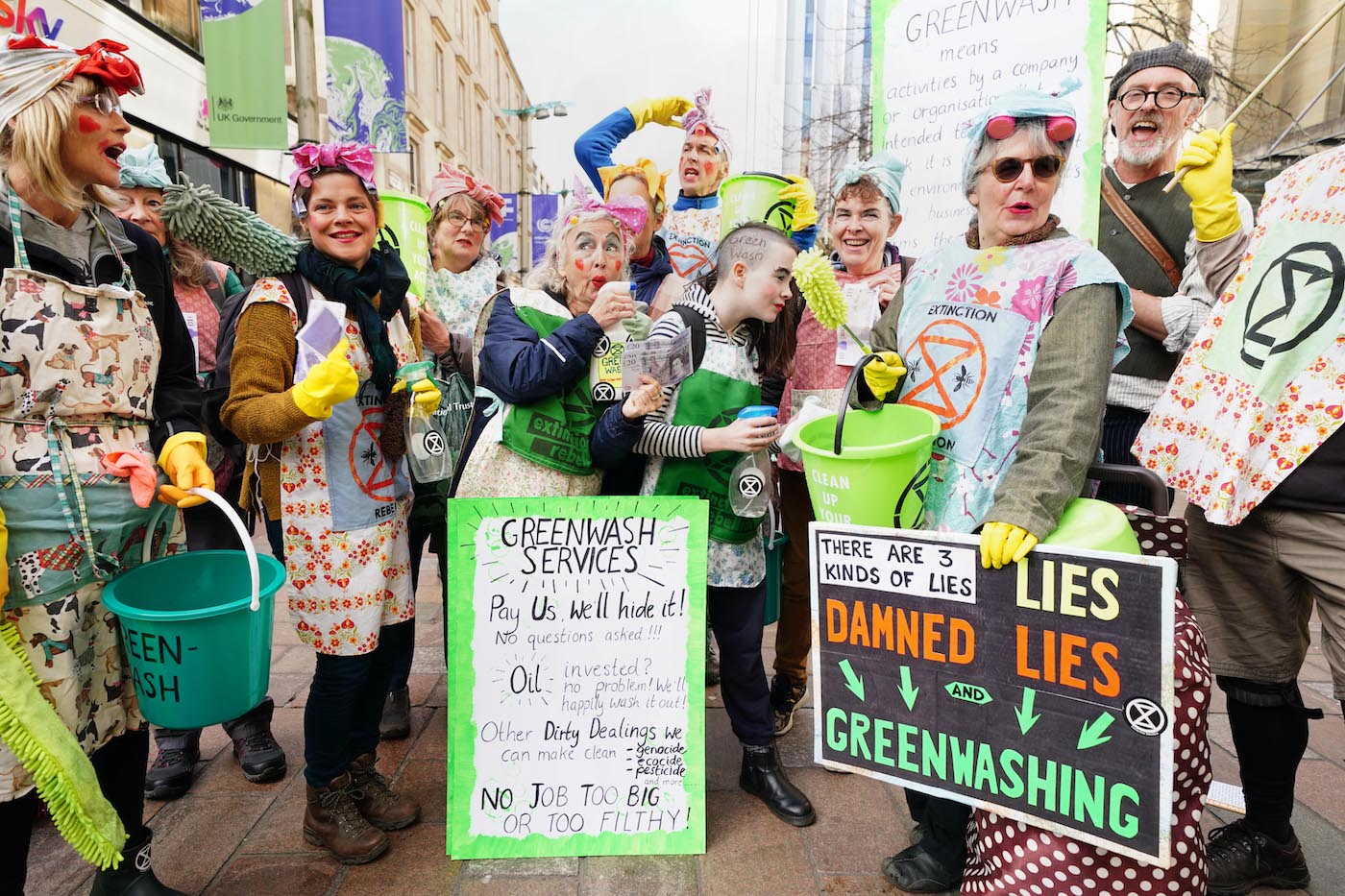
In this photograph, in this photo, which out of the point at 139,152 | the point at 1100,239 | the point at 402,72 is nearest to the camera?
the point at 1100,239

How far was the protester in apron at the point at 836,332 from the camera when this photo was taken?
104 inches

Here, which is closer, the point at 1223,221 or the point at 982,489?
the point at 982,489

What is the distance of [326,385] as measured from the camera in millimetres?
1820

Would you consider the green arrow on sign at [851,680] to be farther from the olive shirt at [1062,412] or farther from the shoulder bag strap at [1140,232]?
the shoulder bag strap at [1140,232]

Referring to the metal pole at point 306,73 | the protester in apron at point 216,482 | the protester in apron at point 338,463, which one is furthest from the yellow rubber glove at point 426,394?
the metal pole at point 306,73

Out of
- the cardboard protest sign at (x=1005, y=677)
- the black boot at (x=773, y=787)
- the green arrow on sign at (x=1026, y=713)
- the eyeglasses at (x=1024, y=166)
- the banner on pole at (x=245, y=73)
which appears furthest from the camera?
the banner on pole at (x=245, y=73)

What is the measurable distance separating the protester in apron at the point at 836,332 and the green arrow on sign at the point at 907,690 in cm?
102

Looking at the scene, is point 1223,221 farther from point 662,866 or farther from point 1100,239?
point 662,866

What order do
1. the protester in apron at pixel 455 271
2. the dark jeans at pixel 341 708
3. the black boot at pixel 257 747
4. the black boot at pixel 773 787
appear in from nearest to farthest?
the dark jeans at pixel 341 708 → the black boot at pixel 773 787 → the black boot at pixel 257 747 → the protester in apron at pixel 455 271

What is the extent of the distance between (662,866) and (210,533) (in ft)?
6.44

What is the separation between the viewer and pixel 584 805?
220cm

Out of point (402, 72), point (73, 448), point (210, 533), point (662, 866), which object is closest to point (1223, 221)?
point (662, 866)

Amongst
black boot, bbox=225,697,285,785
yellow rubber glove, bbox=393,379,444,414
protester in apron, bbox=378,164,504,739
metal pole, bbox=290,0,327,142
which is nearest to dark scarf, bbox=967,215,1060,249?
yellow rubber glove, bbox=393,379,444,414

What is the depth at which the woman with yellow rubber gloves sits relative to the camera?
1562mm
